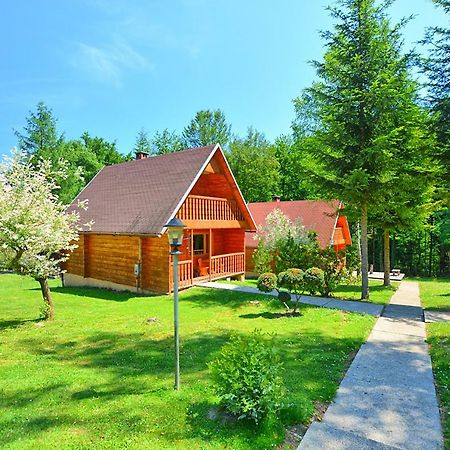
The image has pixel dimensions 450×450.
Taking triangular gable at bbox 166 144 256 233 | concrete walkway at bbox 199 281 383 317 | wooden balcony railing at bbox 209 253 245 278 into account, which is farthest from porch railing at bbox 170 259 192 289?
triangular gable at bbox 166 144 256 233

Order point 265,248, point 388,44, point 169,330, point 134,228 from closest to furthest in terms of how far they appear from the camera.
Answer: point 169,330, point 388,44, point 134,228, point 265,248

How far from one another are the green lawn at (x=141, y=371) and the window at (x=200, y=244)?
6391 millimetres

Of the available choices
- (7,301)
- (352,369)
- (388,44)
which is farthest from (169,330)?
(388,44)

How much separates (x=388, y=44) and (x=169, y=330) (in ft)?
40.7

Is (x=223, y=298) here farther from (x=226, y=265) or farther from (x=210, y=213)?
(x=226, y=265)

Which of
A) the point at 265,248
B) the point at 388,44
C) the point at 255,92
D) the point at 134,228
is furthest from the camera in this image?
the point at 255,92

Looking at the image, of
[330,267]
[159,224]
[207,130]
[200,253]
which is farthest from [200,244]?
[207,130]

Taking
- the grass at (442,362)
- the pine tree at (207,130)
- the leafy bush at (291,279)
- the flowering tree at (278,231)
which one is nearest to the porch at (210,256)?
the flowering tree at (278,231)

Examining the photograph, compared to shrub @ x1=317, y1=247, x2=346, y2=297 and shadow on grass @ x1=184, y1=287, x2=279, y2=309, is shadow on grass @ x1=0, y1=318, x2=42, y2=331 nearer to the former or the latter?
shadow on grass @ x1=184, y1=287, x2=279, y2=309

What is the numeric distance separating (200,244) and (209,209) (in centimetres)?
349

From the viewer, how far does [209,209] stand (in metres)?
15.8

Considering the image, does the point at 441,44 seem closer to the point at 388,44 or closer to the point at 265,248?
the point at 388,44

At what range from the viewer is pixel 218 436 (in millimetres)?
3871

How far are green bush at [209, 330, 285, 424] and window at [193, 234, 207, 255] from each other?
550 inches
